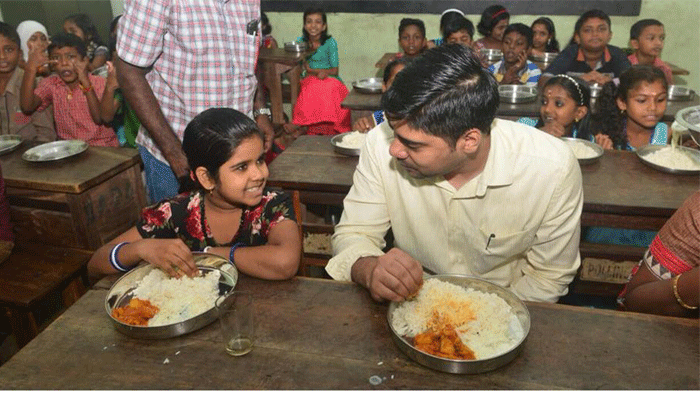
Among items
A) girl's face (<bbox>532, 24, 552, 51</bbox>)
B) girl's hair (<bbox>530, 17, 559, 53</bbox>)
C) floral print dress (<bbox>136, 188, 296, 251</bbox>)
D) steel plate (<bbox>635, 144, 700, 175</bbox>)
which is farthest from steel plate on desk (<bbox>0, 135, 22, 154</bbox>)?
girl's hair (<bbox>530, 17, 559, 53</bbox>)

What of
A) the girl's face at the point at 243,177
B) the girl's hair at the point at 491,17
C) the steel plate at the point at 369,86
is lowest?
the steel plate at the point at 369,86

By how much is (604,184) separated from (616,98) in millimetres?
1340

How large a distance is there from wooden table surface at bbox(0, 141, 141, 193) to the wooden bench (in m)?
0.36

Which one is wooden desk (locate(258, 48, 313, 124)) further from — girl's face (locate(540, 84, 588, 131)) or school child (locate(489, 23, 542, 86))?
girl's face (locate(540, 84, 588, 131))

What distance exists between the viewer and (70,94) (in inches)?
165

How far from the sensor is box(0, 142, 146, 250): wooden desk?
2.91 meters

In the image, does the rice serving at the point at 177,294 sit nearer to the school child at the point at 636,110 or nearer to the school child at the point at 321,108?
the school child at the point at 636,110

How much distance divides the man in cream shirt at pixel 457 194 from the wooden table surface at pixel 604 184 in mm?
566

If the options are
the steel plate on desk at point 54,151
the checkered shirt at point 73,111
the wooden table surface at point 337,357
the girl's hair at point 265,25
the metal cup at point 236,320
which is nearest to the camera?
the wooden table surface at point 337,357

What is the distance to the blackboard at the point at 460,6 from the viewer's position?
689 centimetres

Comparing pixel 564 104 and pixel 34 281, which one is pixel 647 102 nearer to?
pixel 564 104

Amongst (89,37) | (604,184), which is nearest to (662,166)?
(604,184)

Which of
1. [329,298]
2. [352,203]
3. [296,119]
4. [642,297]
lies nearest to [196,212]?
[352,203]

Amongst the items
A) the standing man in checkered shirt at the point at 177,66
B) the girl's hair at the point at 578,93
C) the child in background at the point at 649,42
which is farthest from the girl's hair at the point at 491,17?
the standing man in checkered shirt at the point at 177,66
